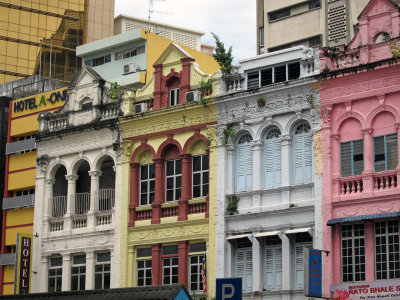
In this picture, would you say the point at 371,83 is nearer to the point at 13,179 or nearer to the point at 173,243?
the point at 173,243

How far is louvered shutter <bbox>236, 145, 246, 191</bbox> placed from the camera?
33.5 metres

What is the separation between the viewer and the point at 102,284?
3662cm

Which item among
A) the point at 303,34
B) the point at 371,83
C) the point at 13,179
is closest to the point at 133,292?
the point at 371,83

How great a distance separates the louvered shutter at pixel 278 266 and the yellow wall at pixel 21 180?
13308 mm

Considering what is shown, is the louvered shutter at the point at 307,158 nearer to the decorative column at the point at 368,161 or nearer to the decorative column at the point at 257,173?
the decorative column at the point at 257,173

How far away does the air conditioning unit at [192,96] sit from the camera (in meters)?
35.1

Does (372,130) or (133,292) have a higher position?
(372,130)

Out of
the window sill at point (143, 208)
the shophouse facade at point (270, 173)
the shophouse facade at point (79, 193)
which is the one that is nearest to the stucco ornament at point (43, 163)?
the shophouse facade at point (79, 193)

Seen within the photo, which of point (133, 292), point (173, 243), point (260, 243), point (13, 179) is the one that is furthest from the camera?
point (13, 179)

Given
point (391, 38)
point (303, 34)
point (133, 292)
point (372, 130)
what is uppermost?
point (303, 34)

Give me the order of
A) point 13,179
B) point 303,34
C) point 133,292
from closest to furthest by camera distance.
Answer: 1. point 133,292
2. point 13,179
3. point 303,34

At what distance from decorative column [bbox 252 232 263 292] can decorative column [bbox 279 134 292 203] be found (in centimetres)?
180

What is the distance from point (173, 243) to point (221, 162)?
143 inches

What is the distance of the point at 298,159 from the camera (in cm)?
3222
